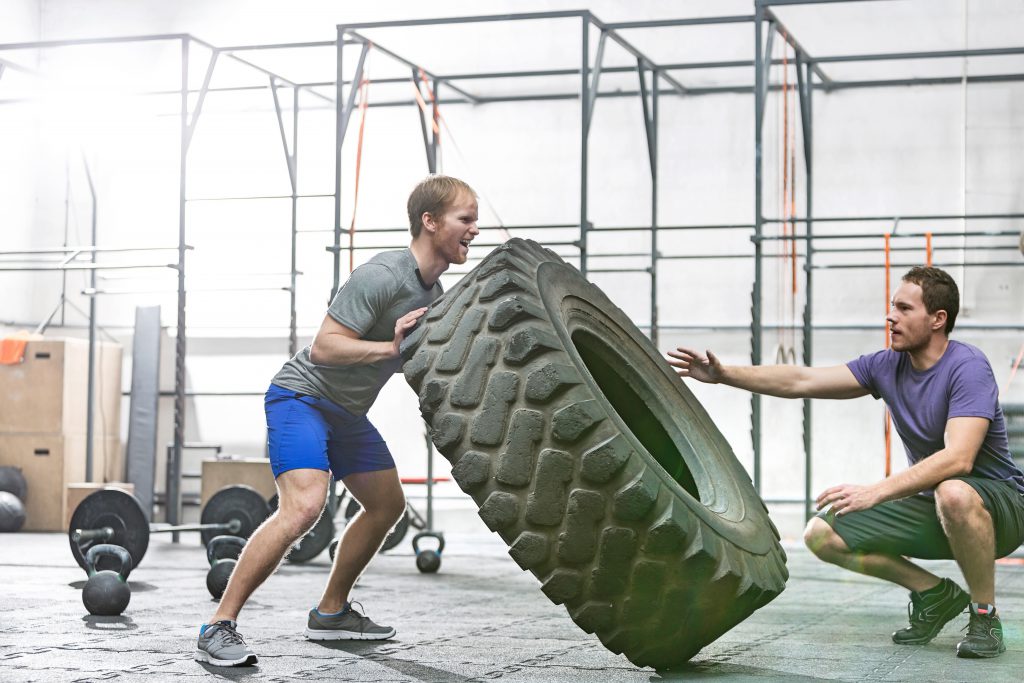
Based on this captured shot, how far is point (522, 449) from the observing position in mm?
2699

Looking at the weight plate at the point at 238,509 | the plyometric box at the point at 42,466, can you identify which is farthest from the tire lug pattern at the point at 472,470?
the plyometric box at the point at 42,466

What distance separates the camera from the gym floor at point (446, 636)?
296 centimetres

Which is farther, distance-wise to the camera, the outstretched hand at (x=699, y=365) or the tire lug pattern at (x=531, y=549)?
the outstretched hand at (x=699, y=365)

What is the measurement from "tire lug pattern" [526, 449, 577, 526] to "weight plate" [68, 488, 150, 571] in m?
2.99

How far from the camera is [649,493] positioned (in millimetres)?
→ 2654

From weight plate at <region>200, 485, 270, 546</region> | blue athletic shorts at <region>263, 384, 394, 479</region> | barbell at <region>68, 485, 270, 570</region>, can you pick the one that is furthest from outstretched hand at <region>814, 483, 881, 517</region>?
weight plate at <region>200, 485, 270, 546</region>

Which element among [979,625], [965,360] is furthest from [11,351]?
[979,625]

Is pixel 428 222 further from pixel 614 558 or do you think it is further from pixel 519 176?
pixel 519 176

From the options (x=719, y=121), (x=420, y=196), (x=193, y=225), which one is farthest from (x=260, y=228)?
(x=420, y=196)

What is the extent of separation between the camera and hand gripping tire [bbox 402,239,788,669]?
2670mm

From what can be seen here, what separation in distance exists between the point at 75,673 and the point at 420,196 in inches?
54.6

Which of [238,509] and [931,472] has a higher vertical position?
[931,472]

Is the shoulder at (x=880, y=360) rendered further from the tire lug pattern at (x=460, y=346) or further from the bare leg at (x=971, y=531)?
the tire lug pattern at (x=460, y=346)

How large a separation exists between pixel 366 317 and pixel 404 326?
0.50ft
